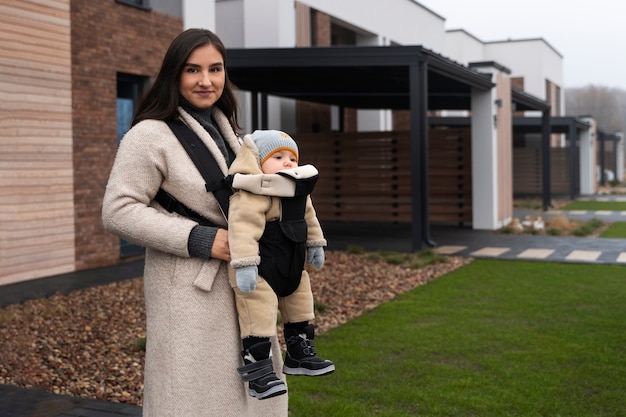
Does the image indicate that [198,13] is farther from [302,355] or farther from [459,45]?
[459,45]

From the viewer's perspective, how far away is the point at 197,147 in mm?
2426

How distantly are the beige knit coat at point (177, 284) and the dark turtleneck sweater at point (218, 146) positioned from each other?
25 millimetres

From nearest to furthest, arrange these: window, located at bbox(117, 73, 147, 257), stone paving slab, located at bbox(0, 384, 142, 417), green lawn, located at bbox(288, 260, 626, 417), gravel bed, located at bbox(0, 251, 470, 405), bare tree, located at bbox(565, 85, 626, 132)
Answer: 1. stone paving slab, located at bbox(0, 384, 142, 417)
2. green lawn, located at bbox(288, 260, 626, 417)
3. gravel bed, located at bbox(0, 251, 470, 405)
4. window, located at bbox(117, 73, 147, 257)
5. bare tree, located at bbox(565, 85, 626, 132)

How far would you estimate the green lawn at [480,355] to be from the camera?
4801 millimetres

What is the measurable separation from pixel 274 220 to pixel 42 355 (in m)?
4.44

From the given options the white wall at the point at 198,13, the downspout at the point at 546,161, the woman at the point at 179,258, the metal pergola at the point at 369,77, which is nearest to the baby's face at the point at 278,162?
the woman at the point at 179,258

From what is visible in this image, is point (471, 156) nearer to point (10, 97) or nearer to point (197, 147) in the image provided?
point (10, 97)

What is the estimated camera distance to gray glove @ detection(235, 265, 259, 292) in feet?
7.43

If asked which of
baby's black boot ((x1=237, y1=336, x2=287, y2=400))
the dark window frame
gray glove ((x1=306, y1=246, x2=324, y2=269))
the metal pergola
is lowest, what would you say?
baby's black boot ((x1=237, y1=336, x2=287, y2=400))

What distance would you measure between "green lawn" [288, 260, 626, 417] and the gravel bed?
588 mm

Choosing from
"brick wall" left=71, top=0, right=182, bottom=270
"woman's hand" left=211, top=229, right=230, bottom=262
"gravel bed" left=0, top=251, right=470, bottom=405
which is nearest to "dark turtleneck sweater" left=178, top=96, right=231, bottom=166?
"woman's hand" left=211, top=229, right=230, bottom=262

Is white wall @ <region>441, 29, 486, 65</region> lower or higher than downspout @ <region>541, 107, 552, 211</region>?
higher

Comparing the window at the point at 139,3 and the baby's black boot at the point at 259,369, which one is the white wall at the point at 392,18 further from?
the baby's black boot at the point at 259,369

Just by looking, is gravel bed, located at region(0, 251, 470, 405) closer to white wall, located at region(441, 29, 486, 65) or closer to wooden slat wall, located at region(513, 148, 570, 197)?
wooden slat wall, located at region(513, 148, 570, 197)
